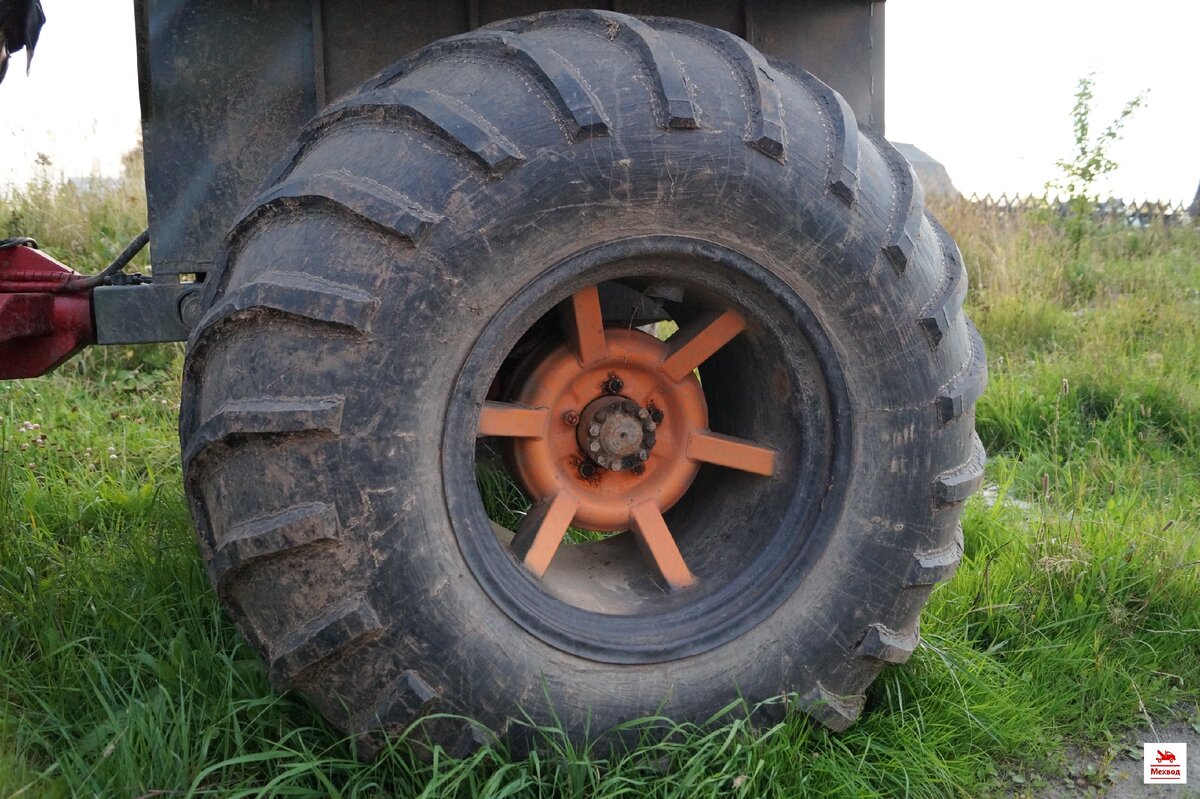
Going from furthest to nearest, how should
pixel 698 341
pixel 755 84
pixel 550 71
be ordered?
pixel 698 341 → pixel 755 84 → pixel 550 71

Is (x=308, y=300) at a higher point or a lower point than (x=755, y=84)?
lower

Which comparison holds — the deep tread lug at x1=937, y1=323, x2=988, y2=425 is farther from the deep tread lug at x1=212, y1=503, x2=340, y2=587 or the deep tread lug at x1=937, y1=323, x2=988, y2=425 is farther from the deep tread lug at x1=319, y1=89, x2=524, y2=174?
the deep tread lug at x1=212, y1=503, x2=340, y2=587

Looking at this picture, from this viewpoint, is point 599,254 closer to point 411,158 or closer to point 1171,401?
point 411,158

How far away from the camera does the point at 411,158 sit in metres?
1.89

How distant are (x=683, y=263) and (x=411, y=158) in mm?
579

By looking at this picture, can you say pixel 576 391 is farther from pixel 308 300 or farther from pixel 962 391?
pixel 962 391

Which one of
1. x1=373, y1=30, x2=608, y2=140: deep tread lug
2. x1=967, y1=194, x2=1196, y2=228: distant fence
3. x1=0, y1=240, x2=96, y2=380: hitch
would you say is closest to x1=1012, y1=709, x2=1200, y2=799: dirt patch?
x1=373, y1=30, x2=608, y2=140: deep tread lug

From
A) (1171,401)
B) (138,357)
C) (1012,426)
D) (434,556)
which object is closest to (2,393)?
(138,357)

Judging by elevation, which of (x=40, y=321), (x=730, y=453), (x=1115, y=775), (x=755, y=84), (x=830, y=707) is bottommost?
(x=1115, y=775)

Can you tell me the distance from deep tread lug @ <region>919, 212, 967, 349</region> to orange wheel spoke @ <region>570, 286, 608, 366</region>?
69 centimetres

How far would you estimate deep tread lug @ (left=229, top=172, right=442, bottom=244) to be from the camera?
183cm

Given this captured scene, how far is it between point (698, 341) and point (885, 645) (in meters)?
0.78

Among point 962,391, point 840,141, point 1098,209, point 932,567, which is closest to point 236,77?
point 840,141

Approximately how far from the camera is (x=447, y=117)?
1.89 metres
